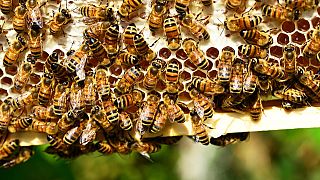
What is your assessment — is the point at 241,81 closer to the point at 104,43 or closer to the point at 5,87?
the point at 104,43

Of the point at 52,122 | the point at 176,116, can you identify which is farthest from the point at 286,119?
the point at 52,122

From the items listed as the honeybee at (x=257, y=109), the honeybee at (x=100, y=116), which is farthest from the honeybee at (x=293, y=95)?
the honeybee at (x=100, y=116)

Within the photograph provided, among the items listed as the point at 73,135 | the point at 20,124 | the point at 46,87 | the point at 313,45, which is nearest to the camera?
the point at 313,45

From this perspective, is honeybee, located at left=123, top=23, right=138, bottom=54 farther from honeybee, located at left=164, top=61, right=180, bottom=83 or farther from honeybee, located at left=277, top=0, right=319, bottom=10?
honeybee, located at left=277, top=0, right=319, bottom=10

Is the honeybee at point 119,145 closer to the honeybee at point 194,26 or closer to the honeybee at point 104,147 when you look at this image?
the honeybee at point 104,147

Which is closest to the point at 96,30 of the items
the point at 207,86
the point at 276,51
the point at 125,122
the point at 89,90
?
the point at 89,90

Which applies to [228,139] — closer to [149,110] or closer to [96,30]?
[149,110]
